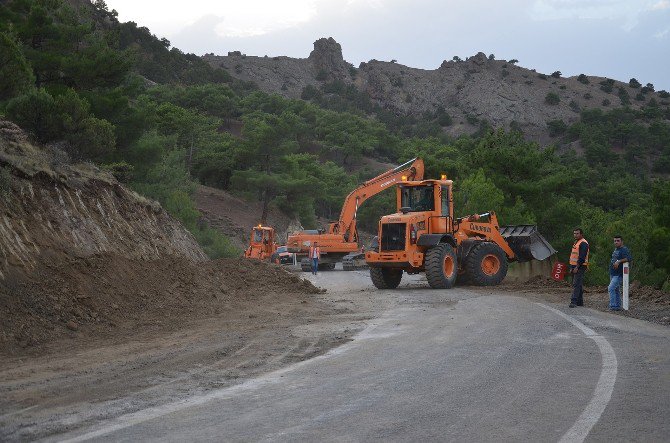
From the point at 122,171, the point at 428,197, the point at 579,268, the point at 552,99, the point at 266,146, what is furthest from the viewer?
the point at 552,99

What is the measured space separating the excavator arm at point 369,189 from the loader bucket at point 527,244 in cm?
415

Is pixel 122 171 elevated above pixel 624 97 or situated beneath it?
situated beneath

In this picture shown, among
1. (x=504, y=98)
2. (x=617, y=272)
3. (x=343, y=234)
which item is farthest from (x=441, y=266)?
(x=504, y=98)

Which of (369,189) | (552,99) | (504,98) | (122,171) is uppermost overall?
(504,98)

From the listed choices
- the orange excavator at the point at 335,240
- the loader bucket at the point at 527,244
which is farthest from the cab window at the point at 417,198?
the orange excavator at the point at 335,240

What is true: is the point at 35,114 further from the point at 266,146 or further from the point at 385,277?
the point at 266,146

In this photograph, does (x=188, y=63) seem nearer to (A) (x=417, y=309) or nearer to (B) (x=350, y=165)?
(B) (x=350, y=165)

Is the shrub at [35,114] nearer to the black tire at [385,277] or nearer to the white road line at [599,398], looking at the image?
the black tire at [385,277]

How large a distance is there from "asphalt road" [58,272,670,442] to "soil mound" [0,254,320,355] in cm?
423

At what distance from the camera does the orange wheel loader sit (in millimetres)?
22812

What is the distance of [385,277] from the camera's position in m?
24.4

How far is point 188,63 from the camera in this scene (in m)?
133

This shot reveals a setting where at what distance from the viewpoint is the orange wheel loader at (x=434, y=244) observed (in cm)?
2281

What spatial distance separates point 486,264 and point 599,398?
1762 cm
